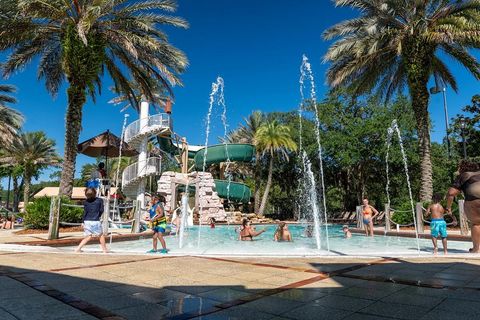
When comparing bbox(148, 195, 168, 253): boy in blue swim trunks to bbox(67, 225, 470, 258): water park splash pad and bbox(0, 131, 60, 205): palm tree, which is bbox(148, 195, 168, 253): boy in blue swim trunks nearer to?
bbox(67, 225, 470, 258): water park splash pad

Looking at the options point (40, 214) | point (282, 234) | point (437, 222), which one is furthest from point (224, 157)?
point (437, 222)

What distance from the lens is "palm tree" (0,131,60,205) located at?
121 ft

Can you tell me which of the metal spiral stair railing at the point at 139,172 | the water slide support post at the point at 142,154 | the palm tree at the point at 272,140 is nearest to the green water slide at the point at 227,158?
the palm tree at the point at 272,140

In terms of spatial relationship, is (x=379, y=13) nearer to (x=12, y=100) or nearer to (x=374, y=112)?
(x=374, y=112)

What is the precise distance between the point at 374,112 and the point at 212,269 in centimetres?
2871

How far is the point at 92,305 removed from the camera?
3.45 metres

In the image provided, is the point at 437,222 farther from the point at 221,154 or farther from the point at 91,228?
the point at 221,154

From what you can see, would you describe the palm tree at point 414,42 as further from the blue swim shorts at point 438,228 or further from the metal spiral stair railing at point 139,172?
the metal spiral stair railing at point 139,172

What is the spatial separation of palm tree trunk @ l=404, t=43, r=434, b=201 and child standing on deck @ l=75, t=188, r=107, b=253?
13.8 meters

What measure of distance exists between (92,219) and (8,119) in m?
27.3

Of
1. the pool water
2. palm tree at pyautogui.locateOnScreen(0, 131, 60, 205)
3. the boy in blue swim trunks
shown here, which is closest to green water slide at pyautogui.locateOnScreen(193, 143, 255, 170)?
the pool water

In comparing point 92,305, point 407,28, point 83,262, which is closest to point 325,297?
point 92,305

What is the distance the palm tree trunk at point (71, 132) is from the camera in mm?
14203

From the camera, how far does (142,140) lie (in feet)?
82.8
